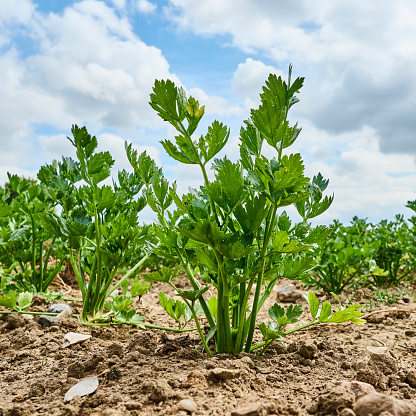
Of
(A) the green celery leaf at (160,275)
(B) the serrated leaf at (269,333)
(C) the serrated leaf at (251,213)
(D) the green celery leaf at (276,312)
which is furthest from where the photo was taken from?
(D) the green celery leaf at (276,312)

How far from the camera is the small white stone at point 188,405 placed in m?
1.56

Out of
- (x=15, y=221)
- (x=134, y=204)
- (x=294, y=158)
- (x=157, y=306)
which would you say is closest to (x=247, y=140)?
(x=294, y=158)

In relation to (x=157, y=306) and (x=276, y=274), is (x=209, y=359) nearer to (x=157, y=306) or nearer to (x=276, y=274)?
(x=276, y=274)

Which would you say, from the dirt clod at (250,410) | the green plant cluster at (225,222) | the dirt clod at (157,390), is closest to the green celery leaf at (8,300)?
the green plant cluster at (225,222)

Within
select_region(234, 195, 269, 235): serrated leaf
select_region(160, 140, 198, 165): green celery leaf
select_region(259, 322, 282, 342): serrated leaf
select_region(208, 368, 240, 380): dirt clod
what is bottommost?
select_region(208, 368, 240, 380): dirt clod

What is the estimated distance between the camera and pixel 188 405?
61.9 inches

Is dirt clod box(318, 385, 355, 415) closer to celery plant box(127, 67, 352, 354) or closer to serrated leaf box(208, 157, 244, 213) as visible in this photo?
celery plant box(127, 67, 352, 354)

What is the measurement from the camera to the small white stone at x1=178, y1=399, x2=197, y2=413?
1563 millimetres

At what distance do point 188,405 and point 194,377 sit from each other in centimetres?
22

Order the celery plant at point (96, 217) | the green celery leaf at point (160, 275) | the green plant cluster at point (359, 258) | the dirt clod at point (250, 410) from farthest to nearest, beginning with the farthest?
the green plant cluster at point (359, 258) → the celery plant at point (96, 217) → the green celery leaf at point (160, 275) → the dirt clod at point (250, 410)

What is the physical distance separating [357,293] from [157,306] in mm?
2425

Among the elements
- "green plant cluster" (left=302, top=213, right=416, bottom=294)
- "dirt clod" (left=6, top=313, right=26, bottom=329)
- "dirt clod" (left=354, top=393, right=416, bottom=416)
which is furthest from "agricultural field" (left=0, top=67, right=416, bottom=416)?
"green plant cluster" (left=302, top=213, right=416, bottom=294)

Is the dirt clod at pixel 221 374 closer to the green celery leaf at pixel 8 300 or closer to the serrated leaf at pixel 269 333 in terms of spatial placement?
the serrated leaf at pixel 269 333

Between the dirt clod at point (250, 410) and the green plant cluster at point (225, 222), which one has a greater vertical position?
the green plant cluster at point (225, 222)
